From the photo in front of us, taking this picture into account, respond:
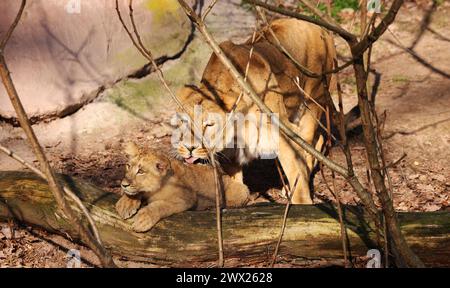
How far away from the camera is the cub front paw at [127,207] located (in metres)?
4.13

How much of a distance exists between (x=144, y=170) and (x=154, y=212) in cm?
26

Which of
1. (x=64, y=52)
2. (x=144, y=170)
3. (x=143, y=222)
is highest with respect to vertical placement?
(x=64, y=52)

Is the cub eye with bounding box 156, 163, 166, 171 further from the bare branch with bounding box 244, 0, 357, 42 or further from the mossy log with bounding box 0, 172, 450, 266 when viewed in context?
the bare branch with bounding box 244, 0, 357, 42

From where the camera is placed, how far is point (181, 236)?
4.14 meters

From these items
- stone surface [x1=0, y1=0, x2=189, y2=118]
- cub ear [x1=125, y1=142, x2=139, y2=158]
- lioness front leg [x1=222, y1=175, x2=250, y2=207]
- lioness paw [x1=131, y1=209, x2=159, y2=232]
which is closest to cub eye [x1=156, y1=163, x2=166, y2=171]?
cub ear [x1=125, y1=142, x2=139, y2=158]

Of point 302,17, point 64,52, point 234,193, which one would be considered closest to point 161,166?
point 234,193

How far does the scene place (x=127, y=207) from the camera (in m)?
4.14

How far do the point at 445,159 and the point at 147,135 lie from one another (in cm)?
270

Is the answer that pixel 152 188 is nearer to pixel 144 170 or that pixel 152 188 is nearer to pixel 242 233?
pixel 144 170

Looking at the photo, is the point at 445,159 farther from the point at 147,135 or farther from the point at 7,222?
the point at 7,222

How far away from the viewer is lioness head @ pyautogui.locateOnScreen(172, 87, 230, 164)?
4.52m
